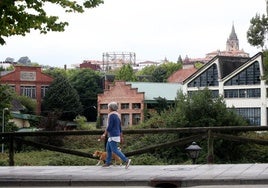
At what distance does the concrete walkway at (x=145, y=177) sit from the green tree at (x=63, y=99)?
296ft

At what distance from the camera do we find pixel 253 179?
442 inches

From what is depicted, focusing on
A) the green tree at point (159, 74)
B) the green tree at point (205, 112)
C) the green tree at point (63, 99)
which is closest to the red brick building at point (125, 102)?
the green tree at point (63, 99)

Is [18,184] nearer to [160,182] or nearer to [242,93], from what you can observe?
[160,182]

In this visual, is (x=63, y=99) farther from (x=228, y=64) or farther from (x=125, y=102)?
(x=228, y=64)

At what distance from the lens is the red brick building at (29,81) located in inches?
4414

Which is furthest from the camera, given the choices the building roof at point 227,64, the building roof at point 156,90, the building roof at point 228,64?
the building roof at point 156,90

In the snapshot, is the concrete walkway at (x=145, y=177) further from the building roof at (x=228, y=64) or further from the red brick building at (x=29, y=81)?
the red brick building at (x=29, y=81)

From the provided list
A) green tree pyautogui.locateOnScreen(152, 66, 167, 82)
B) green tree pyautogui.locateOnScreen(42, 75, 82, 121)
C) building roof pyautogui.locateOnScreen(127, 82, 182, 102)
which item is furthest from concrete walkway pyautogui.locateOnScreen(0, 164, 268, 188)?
green tree pyautogui.locateOnScreen(152, 66, 167, 82)

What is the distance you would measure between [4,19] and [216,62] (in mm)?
89226

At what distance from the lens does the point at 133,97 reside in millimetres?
101938

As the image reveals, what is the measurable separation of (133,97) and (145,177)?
3539 inches

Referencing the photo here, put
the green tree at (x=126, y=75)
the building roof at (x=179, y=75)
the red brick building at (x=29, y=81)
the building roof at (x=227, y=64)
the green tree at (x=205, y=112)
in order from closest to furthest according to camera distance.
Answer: the green tree at (x=205, y=112)
the building roof at (x=227, y=64)
the red brick building at (x=29, y=81)
the green tree at (x=126, y=75)
the building roof at (x=179, y=75)

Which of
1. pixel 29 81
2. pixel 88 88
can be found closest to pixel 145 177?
pixel 29 81

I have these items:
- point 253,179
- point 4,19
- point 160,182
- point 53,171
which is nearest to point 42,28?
point 4,19
